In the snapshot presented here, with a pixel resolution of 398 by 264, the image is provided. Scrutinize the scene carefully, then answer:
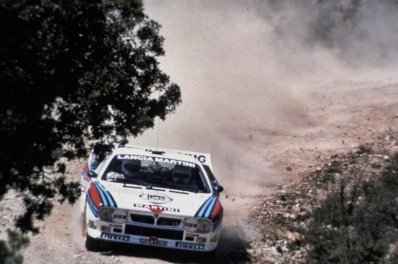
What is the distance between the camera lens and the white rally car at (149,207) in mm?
10523

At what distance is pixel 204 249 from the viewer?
1075 centimetres

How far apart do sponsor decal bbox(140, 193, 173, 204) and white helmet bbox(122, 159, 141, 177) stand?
2.50 feet

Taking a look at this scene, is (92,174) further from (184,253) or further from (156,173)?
(184,253)

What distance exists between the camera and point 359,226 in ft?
38.2

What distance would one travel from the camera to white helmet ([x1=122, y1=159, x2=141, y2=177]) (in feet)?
37.8

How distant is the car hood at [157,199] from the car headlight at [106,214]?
0.11m

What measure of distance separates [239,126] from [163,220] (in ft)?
39.3

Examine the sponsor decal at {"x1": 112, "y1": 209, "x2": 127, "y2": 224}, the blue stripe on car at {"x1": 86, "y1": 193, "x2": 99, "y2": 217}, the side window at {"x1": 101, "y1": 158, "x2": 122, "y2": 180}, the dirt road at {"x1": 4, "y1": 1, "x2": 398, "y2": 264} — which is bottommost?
the sponsor decal at {"x1": 112, "y1": 209, "x2": 127, "y2": 224}

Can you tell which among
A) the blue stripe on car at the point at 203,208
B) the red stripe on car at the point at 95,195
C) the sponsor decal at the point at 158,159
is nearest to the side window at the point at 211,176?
the sponsor decal at the point at 158,159

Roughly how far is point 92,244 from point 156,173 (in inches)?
59.3

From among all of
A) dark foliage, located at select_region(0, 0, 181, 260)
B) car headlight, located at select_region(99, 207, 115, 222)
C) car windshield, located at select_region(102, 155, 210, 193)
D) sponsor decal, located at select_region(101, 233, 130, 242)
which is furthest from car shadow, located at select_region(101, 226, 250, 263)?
dark foliage, located at select_region(0, 0, 181, 260)

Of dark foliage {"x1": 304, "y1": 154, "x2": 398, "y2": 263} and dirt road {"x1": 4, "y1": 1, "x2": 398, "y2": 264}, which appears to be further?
dirt road {"x1": 4, "y1": 1, "x2": 398, "y2": 264}

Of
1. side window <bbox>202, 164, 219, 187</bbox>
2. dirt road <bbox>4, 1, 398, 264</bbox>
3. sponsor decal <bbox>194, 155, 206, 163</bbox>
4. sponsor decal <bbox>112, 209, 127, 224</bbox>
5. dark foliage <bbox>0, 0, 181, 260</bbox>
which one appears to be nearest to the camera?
dark foliage <bbox>0, 0, 181, 260</bbox>

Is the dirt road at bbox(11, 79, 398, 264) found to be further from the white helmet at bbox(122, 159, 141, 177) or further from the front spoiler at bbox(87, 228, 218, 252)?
the white helmet at bbox(122, 159, 141, 177)
